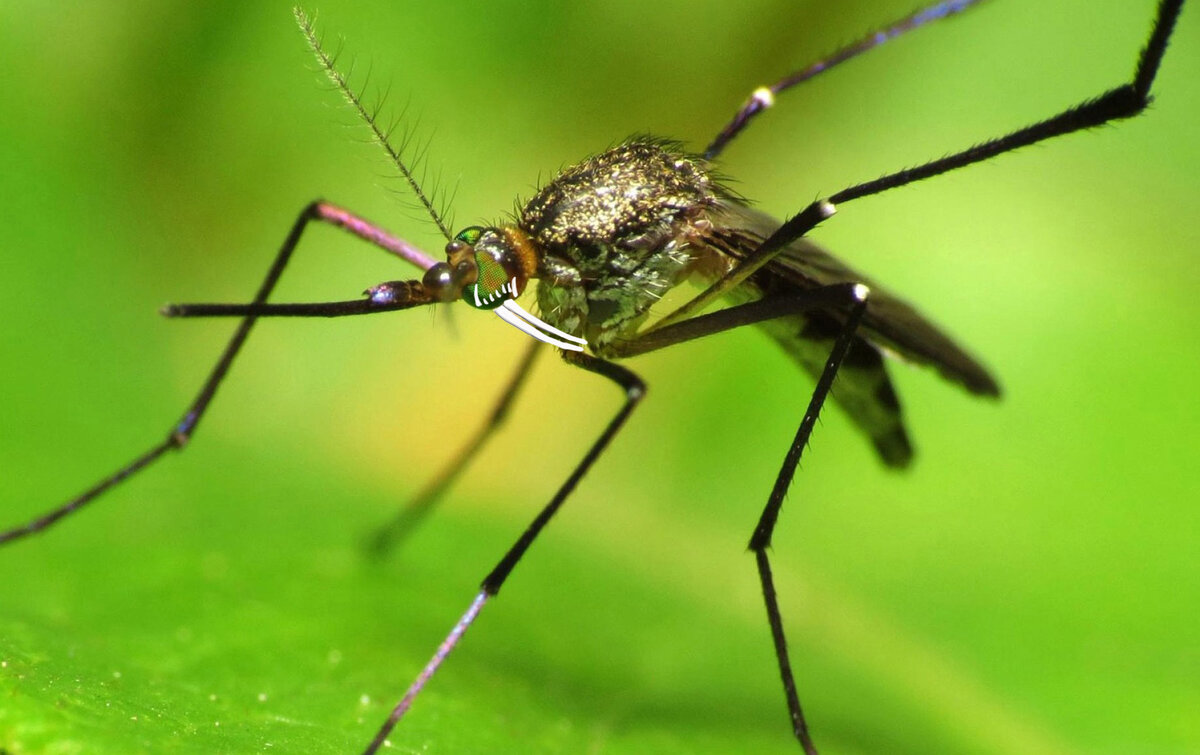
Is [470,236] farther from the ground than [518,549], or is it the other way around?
[470,236]

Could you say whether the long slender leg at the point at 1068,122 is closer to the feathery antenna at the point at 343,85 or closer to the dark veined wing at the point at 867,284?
the dark veined wing at the point at 867,284

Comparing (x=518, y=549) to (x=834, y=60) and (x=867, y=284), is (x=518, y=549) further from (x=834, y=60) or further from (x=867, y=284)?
(x=834, y=60)

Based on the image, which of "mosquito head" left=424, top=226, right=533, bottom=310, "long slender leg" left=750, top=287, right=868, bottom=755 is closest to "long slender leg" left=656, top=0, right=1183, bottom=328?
"long slender leg" left=750, top=287, right=868, bottom=755

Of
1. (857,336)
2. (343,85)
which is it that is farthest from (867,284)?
(343,85)

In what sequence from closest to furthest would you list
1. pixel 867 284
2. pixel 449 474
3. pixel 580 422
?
pixel 867 284 → pixel 449 474 → pixel 580 422

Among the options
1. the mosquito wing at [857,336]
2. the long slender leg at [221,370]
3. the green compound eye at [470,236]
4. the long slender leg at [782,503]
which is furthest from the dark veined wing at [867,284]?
the long slender leg at [221,370]
